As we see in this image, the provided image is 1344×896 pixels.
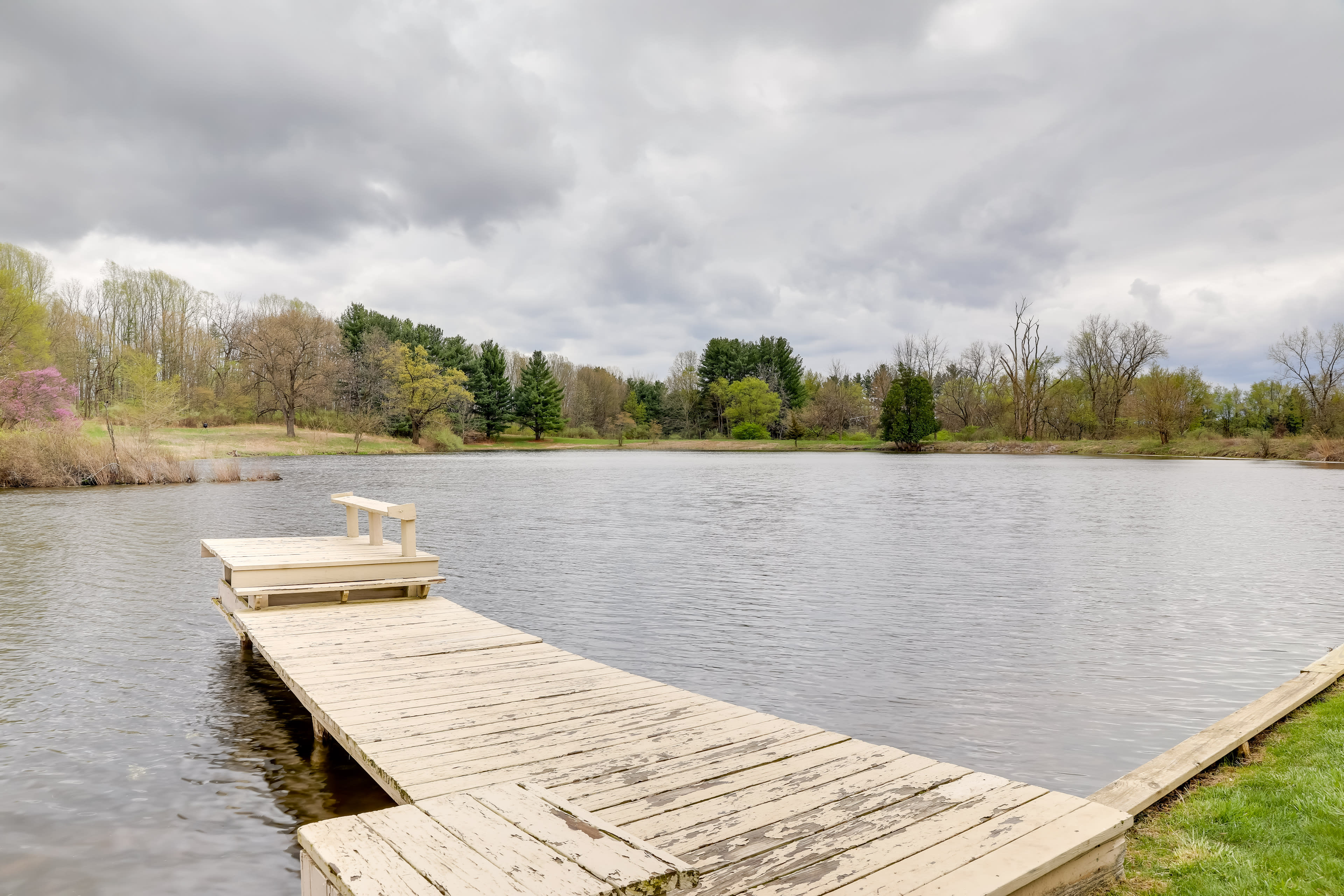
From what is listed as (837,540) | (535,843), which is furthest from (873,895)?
(837,540)

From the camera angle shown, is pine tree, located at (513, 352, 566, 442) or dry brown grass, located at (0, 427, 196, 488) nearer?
dry brown grass, located at (0, 427, 196, 488)

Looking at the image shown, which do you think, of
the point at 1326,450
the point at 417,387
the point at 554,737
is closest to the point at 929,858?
the point at 554,737

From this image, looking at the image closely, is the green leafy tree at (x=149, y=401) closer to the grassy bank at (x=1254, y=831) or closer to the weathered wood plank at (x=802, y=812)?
the weathered wood plank at (x=802, y=812)

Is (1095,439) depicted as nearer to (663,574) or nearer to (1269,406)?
(1269,406)

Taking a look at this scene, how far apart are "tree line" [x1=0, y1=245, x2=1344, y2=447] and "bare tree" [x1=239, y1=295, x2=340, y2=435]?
5.3 inches

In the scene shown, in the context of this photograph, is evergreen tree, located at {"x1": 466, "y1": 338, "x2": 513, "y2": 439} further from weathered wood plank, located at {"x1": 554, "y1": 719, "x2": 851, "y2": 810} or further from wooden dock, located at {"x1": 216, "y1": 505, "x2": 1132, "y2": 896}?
weathered wood plank, located at {"x1": 554, "y1": 719, "x2": 851, "y2": 810}

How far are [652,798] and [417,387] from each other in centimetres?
6023

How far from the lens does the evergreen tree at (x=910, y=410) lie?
201ft

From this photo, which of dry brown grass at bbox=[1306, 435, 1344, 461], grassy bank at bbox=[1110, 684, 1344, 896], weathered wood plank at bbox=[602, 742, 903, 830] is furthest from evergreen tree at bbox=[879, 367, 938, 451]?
weathered wood plank at bbox=[602, 742, 903, 830]

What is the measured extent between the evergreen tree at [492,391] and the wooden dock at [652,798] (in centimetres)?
6701

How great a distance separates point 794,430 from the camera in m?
70.4

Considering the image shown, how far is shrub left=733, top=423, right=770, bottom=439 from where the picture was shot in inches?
2913

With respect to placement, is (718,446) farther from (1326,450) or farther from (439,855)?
(439,855)

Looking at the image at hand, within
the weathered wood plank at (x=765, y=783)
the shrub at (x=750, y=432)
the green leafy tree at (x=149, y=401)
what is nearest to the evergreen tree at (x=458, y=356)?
the shrub at (x=750, y=432)
